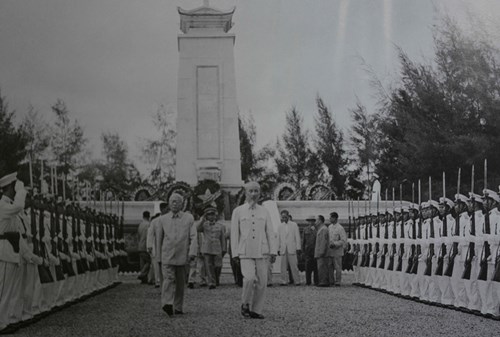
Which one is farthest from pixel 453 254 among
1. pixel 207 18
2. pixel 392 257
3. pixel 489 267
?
pixel 207 18

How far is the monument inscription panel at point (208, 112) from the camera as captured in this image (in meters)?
27.4

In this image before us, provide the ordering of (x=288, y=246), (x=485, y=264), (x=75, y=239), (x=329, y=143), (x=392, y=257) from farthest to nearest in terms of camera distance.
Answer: (x=329, y=143) < (x=288, y=246) < (x=392, y=257) < (x=75, y=239) < (x=485, y=264)

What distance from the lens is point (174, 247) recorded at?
1092cm

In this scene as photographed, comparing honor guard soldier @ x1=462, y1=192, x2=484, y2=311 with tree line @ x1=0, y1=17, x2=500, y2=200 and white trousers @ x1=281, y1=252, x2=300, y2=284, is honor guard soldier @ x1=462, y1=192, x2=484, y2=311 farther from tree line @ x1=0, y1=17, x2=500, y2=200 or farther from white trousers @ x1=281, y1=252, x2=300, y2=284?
white trousers @ x1=281, y1=252, x2=300, y2=284

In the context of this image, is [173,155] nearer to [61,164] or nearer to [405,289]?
[61,164]

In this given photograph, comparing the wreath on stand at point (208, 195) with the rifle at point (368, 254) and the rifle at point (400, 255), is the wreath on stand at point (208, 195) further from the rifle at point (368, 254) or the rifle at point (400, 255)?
the rifle at point (400, 255)

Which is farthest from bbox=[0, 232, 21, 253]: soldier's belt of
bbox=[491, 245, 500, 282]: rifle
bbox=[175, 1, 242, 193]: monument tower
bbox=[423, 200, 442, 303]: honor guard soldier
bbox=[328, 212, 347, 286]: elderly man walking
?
bbox=[175, 1, 242, 193]: monument tower

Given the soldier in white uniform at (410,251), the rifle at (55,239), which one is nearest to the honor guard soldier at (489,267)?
the soldier in white uniform at (410,251)

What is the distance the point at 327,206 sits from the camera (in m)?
27.1

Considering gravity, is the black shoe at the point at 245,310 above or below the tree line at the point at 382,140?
below

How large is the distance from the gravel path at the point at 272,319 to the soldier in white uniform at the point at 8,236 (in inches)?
14.5

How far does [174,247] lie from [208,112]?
1686cm

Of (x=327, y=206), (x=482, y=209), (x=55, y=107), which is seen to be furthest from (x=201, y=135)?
(x=482, y=209)

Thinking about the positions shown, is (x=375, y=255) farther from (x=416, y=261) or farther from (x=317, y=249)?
(x=416, y=261)
